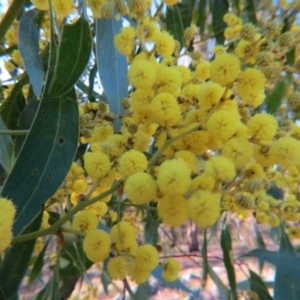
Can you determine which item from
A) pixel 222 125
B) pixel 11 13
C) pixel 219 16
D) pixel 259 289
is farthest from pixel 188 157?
pixel 219 16

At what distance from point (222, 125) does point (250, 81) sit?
0.09 m

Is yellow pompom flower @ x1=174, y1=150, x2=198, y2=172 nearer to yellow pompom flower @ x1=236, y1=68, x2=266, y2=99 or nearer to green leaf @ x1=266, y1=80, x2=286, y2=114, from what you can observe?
yellow pompom flower @ x1=236, y1=68, x2=266, y2=99

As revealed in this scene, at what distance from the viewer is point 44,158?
74 cm

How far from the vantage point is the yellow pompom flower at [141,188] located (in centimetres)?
50

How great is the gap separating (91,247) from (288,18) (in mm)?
1447

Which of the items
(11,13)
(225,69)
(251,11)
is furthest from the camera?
(251,11)

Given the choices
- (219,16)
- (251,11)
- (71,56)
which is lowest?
(71,56)

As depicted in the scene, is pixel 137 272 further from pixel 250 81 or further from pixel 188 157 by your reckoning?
pixel 250 81

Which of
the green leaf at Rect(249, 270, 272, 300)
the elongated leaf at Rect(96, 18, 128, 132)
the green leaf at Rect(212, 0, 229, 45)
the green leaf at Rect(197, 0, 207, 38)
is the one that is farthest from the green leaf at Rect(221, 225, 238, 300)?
the green leaf at Rect(197, 0, 207, 38)

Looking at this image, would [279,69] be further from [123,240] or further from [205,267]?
[205,267]

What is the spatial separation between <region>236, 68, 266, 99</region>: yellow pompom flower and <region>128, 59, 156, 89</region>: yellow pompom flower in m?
0.13

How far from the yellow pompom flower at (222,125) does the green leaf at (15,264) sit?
1.57ft

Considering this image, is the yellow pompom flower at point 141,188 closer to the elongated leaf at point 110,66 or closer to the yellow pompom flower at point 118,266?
the yellow pompom flower at point 118,266

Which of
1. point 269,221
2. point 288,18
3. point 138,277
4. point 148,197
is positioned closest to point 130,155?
point 148,197
